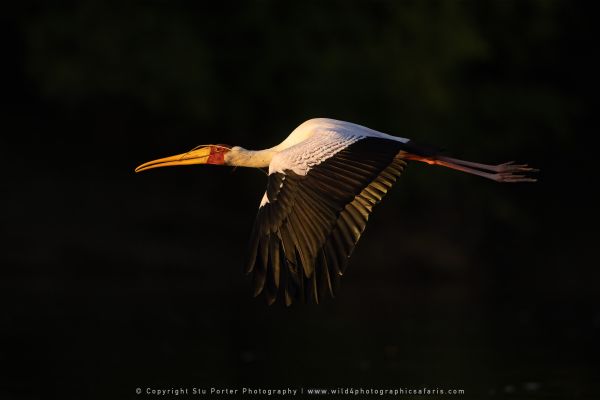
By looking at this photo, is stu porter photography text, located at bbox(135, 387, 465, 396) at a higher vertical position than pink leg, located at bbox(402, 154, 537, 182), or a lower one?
lower

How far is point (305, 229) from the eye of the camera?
9195mm

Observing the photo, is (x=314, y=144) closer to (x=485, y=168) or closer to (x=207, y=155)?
(x=207, y=155)

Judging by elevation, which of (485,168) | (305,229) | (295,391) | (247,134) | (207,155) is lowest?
(295,391)

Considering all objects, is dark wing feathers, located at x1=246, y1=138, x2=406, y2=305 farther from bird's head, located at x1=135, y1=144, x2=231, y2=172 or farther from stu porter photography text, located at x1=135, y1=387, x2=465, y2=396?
stu porter photography text, located at x1=135, y1=387, x2=465, y2=396

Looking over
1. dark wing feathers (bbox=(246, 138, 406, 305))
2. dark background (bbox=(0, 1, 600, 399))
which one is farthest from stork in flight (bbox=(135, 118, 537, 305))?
dark background (bbox=(0, 1, 600, 399))

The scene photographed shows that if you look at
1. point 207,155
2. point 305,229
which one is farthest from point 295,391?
point 305,229

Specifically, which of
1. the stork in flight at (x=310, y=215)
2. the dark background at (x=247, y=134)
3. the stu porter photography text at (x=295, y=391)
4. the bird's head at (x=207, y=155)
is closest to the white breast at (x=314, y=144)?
the stork in flight at (x=310, y=215)

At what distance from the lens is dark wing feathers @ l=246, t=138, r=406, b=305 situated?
9156 millimetres

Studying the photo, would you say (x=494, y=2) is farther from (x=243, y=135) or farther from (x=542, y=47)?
(x=243, y=135)

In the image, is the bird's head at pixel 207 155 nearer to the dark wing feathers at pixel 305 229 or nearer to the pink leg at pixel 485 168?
the pink leg at pixel 485 168

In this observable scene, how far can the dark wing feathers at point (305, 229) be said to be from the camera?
916 cm

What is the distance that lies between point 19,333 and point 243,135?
10.3 meters

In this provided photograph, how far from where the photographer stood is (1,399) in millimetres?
11258

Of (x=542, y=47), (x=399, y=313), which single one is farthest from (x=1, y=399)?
(x=542, y=47)
